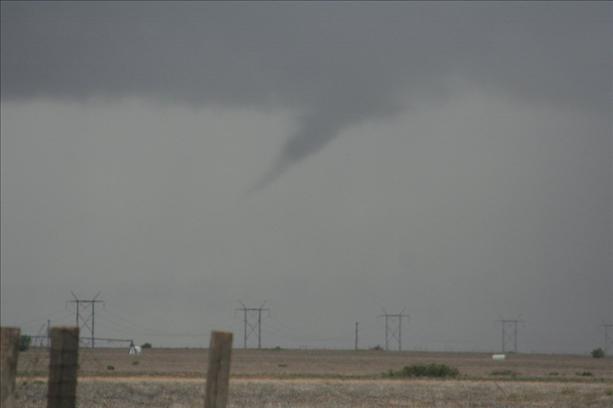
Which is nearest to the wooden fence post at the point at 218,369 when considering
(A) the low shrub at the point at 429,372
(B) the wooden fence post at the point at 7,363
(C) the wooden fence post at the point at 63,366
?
(C) the wooden fence post at the point at 63,366

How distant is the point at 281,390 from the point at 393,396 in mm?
5978

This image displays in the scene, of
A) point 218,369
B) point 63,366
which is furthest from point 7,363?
point 218,369

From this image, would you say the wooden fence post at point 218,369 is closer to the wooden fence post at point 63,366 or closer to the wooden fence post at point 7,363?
the wooden fence post at point 63,366

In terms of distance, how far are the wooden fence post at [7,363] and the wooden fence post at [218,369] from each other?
6.42 ft

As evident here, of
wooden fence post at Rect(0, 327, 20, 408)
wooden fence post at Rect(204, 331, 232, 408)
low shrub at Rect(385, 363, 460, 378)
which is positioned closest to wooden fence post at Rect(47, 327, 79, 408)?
wooden fence post at Rect(0, 327, 20, 408)

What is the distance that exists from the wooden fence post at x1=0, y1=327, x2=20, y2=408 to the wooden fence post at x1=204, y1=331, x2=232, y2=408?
1956 millimetres

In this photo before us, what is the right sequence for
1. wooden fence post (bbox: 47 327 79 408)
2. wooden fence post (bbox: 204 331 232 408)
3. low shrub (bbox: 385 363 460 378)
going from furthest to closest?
1. low shrub (bbox: 385 363 460 378)
2. wooden fence post (bbox: 47 327 79 408)
3. wooden fence post (bbox: 204 331 232 408)

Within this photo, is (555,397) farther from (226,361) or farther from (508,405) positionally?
(226,361)

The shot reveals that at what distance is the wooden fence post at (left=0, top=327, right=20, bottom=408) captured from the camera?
11133 millimetres

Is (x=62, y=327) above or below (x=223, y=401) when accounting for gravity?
above

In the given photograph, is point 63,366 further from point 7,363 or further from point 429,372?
point 429,372

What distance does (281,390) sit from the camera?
169ft

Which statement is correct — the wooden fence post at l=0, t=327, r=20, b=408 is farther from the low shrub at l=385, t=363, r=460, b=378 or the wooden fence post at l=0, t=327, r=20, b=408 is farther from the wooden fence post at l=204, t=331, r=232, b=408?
the low shrub at l=385, t=363, r=460, b=378

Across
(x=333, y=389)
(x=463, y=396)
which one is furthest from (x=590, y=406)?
→ (x=333, y=389)
